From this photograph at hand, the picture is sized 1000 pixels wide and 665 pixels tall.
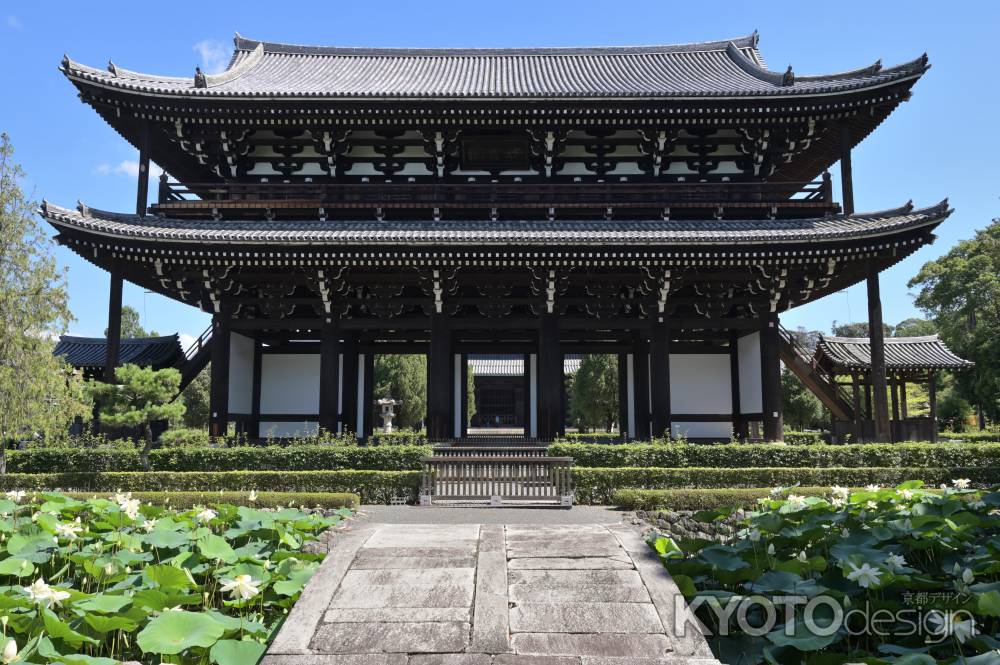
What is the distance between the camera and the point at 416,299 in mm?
16938

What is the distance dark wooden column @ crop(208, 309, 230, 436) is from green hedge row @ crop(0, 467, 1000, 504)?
3.25 m

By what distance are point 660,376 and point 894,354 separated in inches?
474

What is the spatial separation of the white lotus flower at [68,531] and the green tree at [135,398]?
963cm

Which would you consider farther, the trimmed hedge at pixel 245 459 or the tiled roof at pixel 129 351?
the tiled roof at pixel 129 351

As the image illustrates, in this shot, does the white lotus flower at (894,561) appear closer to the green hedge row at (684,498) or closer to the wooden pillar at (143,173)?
the green hedge row at (684,498)

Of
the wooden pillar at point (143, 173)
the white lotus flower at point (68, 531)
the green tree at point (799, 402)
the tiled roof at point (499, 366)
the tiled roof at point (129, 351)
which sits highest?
the wooden pillar at point (143, 173)

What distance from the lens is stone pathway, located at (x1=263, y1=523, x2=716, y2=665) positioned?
138 inches

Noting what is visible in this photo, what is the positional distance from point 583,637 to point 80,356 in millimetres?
21039

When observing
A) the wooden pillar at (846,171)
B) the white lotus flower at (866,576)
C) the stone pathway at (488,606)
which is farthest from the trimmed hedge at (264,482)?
the wooden pillar at (846,171)

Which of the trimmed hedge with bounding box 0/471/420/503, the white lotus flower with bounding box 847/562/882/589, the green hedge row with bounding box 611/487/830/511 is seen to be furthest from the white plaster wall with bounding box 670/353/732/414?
the white lotus flower with bounding box 847/562/882/589

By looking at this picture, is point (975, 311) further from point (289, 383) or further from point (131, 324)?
point (131, 324)

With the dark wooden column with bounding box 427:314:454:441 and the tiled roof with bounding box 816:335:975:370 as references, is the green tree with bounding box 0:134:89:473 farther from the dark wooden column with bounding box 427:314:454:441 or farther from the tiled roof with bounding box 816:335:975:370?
the tiled roof with bounding box 816:335:975:370

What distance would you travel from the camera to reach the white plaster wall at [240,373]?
1723cm

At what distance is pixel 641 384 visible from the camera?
18.8 m
